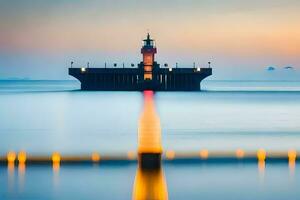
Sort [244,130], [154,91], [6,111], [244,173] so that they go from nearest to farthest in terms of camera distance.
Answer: [244,173] → [244,130] → [6,111] → [154,91]

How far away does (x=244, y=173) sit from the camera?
23.1m

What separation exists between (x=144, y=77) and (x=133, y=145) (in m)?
78.0

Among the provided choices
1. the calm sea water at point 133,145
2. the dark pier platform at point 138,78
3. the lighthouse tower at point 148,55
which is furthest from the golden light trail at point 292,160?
the dark pier platform at point 138,78

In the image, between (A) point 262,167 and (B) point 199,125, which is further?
(B) point 199,125

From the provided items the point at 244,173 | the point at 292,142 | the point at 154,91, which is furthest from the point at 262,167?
the point at 154,91

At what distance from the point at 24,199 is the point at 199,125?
2933 cm

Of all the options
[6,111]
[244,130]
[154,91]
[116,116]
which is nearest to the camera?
[244,130]

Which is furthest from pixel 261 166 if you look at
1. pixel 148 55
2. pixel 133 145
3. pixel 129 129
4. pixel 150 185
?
pixel 148 55

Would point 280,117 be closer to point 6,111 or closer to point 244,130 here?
point 244,130

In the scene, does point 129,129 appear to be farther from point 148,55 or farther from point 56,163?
point 148,55

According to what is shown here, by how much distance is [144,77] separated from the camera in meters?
112

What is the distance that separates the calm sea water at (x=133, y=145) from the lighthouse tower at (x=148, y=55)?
42.2 metres

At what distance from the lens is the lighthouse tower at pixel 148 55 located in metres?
108

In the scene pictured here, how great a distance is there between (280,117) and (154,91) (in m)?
60.5
